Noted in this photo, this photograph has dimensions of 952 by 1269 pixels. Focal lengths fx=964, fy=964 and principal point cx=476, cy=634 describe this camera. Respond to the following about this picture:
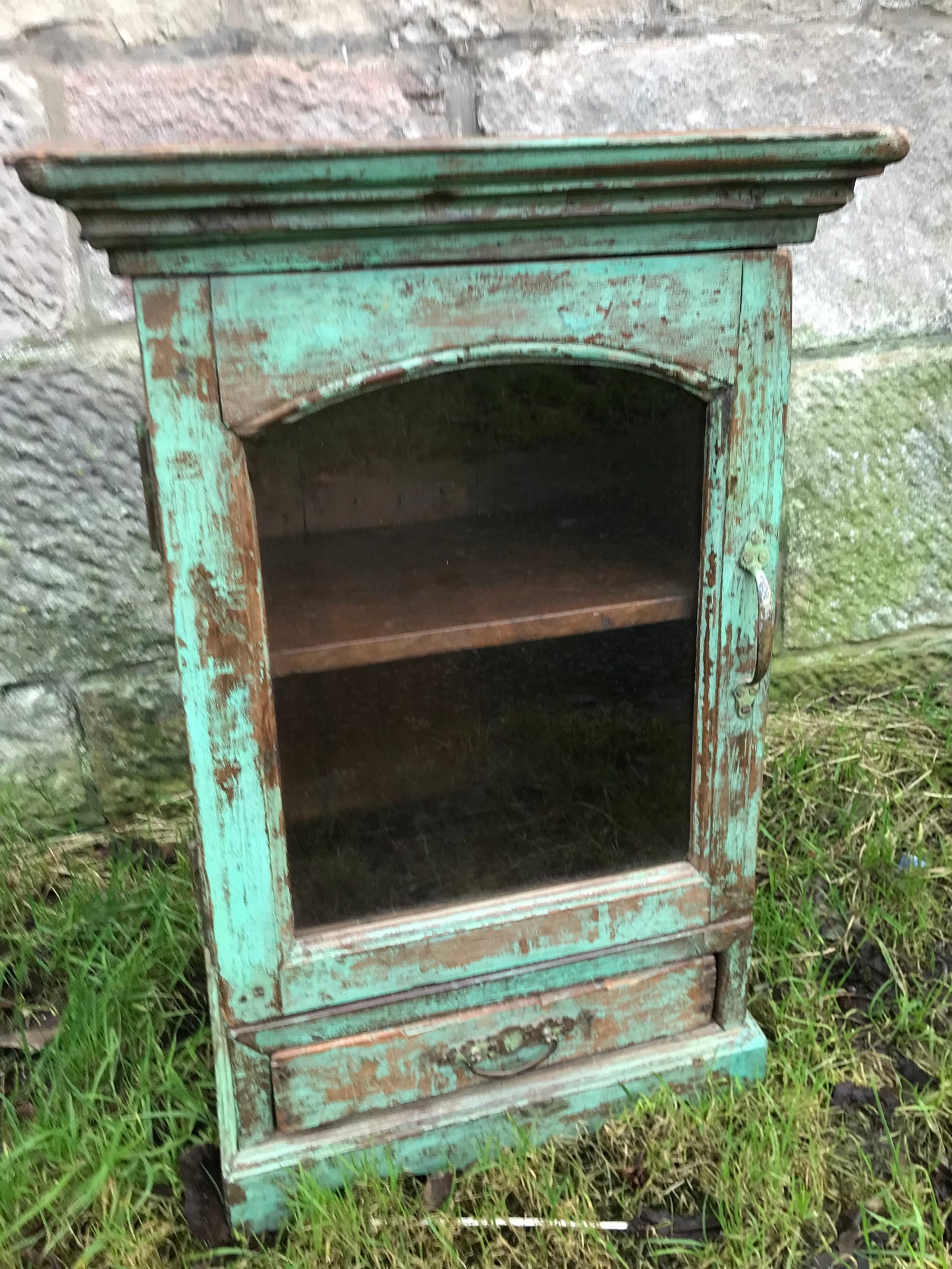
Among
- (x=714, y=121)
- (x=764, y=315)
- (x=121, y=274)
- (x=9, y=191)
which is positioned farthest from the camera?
(x=714, y=121)

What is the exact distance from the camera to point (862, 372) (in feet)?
5.46

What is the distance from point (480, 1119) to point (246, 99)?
134cm

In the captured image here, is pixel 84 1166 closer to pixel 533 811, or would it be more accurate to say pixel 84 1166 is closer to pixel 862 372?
pixel 533 811

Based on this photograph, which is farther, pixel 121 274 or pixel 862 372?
pixel 862 372

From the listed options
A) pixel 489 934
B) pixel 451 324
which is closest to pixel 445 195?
pixel 451 324

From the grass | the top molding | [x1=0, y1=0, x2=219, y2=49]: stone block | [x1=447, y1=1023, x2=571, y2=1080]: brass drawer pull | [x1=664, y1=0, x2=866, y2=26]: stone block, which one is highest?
[x1=664, y1=0, x2=866, y2=26]: stone block

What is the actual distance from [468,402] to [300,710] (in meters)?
0.33

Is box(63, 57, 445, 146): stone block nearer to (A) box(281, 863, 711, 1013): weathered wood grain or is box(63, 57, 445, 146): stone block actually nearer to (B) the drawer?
(A) box(281, 863, 711, 1013): weathered wood grain

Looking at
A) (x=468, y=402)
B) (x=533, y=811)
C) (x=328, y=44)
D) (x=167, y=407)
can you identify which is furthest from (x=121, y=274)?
(x=328, y=44)

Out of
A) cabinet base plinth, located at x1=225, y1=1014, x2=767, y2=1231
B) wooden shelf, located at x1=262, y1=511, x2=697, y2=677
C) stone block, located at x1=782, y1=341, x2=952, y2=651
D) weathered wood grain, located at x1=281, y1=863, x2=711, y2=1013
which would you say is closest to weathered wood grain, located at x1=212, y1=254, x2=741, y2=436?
wooden shelf, located at x1=262, y1=511, x2=697, y2=677

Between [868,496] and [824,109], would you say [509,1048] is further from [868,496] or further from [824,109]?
[824,109]

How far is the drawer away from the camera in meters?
1.02

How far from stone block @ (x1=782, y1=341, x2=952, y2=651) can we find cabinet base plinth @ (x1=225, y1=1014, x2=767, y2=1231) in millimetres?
881

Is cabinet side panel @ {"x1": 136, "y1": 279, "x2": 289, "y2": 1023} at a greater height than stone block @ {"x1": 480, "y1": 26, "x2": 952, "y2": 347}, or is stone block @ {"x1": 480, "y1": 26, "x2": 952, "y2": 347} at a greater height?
stone block @ {"x1": 480, "y1": 26, "x2": 952, "y2": 347}
